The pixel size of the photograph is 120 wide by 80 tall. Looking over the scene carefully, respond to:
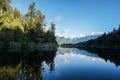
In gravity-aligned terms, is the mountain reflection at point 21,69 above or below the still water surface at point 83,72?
above

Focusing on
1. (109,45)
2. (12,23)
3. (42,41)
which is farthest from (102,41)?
(12,23)

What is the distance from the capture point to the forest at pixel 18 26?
70.4 meters

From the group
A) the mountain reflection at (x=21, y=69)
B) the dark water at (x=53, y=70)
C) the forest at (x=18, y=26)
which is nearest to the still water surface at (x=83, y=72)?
the dark water at (x=53, y=70)

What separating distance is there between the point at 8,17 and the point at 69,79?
192 ft

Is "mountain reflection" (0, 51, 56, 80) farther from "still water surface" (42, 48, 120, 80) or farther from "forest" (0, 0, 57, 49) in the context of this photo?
"forest" (0, 0, 57, 49)

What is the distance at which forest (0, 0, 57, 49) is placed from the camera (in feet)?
231

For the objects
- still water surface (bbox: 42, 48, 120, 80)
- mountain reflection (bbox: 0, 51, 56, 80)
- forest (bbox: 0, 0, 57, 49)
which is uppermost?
forest (bbox: 0, 0, 57, 49)

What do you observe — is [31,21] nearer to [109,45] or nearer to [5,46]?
[5,46]

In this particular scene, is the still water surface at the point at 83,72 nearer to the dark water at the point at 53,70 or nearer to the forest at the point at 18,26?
the dark water at the point at 53,70

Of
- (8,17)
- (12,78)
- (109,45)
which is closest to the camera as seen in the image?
(12,78)

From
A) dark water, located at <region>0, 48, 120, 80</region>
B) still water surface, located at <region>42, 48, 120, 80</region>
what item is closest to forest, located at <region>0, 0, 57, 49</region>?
dark water, located at <region>0, 48, 120, 80</region>

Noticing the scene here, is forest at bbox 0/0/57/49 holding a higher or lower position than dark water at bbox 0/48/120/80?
higher

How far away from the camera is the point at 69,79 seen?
2067 cm

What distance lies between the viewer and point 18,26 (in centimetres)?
8244
